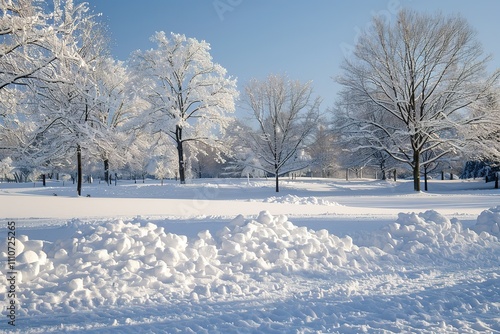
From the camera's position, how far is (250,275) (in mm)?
4867

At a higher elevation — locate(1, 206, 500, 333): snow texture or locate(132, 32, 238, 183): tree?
locate(132, 32, 238, 183): tree

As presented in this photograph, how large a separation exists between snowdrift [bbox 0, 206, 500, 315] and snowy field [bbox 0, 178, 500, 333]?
2cm

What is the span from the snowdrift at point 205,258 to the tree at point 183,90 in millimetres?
14483

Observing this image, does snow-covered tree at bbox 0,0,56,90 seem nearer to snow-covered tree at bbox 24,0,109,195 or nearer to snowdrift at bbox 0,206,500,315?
snow-covered tree at bbox 24,0,109,195

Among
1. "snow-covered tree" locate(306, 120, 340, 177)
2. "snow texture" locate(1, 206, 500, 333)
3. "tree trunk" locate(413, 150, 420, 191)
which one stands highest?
"snow-covered tree" locate(306, 120, 340, 177)

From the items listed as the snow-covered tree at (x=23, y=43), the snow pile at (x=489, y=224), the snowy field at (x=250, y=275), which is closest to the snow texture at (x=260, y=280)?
the snowy field at (x=250, y=275)

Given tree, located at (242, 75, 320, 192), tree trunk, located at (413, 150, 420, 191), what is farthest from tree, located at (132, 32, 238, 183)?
tree trunk, located at (413, 150, 420, 191)

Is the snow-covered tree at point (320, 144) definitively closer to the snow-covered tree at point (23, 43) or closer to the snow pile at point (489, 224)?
the snow pile at point (489, 224)

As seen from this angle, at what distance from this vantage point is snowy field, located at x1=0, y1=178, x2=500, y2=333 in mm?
3443

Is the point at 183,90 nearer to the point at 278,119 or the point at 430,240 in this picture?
the point at 278,119

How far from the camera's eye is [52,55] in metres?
6.91

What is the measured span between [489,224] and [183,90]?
56.3 ft

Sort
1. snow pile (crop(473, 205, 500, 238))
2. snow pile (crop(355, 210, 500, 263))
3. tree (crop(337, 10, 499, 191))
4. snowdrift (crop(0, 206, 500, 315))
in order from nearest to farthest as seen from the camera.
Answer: snowdrift (crop(0, 206, 500, 315)), snow pile (crop(355, 210, 500, 263)), snow pile (crop(473, 205, 500, 238)), tree (crop(337, 10, 499, 191))

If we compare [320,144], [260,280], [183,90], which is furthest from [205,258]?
[320,144]
